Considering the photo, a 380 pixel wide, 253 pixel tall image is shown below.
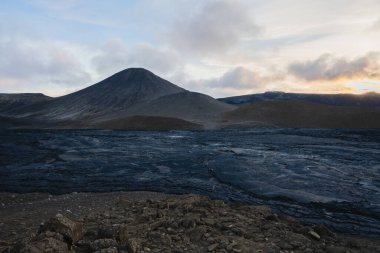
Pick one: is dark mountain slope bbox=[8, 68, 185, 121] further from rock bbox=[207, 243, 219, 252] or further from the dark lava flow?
rock bbox=[207, 243, 219, 252]

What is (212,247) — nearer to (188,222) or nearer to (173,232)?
(173,232)

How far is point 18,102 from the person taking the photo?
153125 millimetres

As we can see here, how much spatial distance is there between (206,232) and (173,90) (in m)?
124

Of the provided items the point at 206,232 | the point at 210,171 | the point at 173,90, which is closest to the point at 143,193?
the point at 210,171

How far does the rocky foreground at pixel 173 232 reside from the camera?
18.5 feet

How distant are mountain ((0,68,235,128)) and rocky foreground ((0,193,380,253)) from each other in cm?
7252

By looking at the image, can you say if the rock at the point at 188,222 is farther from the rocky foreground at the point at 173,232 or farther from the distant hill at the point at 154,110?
the distant hill at the point at 154,110

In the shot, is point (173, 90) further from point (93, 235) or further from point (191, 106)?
point (93, 235)

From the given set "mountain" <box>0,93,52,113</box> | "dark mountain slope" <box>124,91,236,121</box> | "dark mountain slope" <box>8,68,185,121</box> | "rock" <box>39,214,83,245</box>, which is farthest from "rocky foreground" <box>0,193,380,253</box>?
"mountain" <box>0,93,52,113</box>

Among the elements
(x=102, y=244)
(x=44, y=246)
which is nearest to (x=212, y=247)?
(x=102, y=244)

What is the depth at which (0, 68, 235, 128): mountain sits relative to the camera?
93.3m

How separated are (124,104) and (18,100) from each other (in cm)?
6418

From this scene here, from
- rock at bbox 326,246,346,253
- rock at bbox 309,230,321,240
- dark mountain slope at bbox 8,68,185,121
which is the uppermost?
dark mountain slope at bbox 8,68,185,121

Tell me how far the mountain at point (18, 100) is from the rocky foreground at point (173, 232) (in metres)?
144
